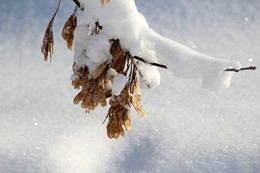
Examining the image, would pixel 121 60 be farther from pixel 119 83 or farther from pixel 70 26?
pixel 70 26

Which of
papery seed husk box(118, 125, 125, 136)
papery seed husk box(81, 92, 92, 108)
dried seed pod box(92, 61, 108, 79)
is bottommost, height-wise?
papery seed husk box(118, 125, 125, 136)

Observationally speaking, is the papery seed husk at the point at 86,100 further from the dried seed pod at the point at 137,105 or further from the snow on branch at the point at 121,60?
the dried seed pod at the point at 137,105

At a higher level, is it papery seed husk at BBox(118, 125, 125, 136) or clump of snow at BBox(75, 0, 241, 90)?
clump of snow at BBox(75, 0, 241, 90)

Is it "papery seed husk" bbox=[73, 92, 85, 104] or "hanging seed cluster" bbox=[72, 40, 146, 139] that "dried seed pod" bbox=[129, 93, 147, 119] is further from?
"papery seed husk" bbox=[73, 92, 85, 104]

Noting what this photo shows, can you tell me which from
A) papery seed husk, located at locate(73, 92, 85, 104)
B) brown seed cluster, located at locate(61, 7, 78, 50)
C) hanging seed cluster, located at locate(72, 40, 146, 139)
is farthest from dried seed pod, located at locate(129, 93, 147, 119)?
brown seed cluster, located at locate(61, 7, 78, 50)

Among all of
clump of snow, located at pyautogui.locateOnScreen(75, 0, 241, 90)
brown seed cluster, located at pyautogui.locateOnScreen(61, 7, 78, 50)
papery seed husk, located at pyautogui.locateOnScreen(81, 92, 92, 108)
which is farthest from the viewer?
brown seed cluster, located at pyautogui.locateOnScreen(61, 7, 78, 50)

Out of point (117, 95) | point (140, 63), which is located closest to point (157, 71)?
point (140, 63)

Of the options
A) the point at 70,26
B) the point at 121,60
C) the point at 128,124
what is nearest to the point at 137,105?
the point at 128,124
